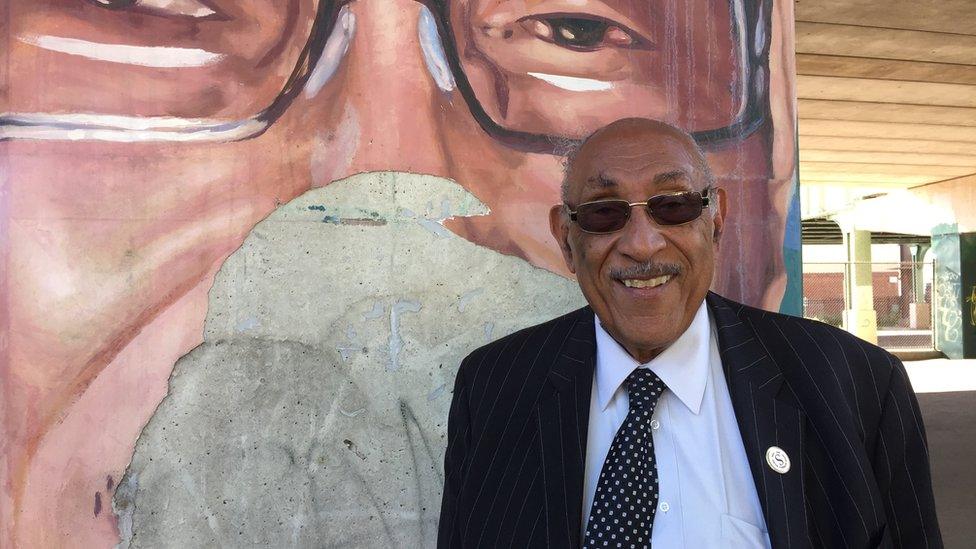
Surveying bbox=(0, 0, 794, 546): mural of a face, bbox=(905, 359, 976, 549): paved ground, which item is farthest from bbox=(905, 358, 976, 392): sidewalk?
bbox=(0, 0, 794, 546): mural of a face

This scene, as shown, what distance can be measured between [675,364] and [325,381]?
1.39 m

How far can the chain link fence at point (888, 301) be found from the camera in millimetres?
19375

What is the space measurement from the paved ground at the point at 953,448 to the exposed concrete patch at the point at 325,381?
3.28 m

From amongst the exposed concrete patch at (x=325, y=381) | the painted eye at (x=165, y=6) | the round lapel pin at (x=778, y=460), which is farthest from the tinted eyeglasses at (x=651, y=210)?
the painted eye at (x=165, y=6)

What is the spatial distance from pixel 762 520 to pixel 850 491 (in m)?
0.19

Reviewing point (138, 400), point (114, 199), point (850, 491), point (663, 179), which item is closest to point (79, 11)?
point (114, 199)

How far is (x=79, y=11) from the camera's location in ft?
8.09

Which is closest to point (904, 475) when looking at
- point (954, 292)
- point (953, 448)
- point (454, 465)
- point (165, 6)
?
point (454, 465)

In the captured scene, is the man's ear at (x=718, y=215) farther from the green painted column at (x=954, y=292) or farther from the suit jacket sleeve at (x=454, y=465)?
the green painted column at (x=954, y=292)

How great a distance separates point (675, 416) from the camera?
5.32 feet

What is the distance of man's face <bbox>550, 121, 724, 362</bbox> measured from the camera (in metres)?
1.66

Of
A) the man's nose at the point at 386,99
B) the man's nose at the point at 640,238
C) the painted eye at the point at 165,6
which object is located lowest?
the man's nose at the point at 640,238

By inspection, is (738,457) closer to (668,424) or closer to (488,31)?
Answer: (668,424)

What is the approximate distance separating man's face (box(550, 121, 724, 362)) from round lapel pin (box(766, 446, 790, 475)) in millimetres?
320
